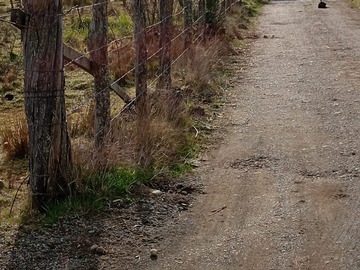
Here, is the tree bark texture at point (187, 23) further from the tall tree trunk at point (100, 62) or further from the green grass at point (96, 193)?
the green grass at point (96, 193)

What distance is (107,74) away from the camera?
19.2 ft

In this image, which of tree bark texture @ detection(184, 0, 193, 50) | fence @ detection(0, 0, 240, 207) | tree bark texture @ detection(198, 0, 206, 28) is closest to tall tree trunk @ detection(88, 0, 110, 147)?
fence @ detection(0, 0, 240, 207)

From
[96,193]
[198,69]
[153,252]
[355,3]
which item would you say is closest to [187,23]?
[198,69]

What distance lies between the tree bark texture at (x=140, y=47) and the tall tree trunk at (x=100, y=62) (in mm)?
1080

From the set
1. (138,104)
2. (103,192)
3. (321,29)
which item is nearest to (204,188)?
(103,192)

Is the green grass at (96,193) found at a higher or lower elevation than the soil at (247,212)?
higher

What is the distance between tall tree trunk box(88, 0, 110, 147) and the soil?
0.77m

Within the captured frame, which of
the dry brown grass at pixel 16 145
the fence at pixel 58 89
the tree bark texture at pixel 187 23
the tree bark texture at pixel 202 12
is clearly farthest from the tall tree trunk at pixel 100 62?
the tree bark texture at pixel 202 12

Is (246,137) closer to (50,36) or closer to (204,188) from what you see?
(204,188)

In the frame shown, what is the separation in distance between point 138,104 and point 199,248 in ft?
8.96

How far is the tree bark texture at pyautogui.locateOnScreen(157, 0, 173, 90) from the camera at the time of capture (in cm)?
809

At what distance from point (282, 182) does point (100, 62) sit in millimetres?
1923

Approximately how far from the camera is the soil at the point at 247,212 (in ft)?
14.6

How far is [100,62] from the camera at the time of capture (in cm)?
577
